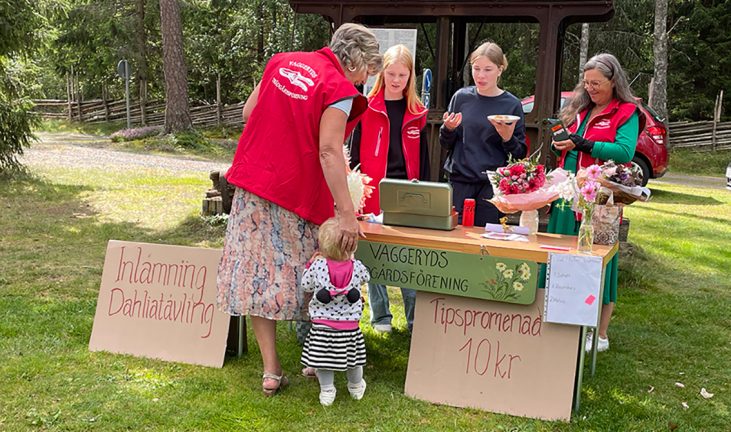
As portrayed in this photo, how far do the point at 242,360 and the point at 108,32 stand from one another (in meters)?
21.9

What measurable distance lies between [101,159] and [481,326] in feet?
39.3

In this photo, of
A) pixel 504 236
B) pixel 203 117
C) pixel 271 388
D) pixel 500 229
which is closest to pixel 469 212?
pixel 500 229

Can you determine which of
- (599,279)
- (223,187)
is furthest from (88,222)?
(599,279)

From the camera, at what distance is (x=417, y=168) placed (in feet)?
13.6

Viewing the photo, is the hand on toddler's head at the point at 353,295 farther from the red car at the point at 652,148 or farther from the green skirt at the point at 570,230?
the red car at the point at 652,148

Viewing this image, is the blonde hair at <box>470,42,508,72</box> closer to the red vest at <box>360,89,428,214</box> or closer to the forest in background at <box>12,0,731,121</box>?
the red vest at <box>360,89,428,214</box>

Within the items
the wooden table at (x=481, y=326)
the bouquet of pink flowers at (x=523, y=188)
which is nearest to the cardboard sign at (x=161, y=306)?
the wooden table at (x=481, y=326)

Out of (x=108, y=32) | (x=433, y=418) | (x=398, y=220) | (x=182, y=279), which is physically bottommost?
(x=433, y=418)

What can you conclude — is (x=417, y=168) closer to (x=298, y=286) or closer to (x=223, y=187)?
(x=298, y=286)

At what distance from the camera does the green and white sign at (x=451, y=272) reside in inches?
128

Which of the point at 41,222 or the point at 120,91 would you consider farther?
the point at 120,91

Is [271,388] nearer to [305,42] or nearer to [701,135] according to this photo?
[701,135]

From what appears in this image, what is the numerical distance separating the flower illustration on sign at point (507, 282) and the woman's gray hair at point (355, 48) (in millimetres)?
1093

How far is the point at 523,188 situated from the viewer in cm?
345
